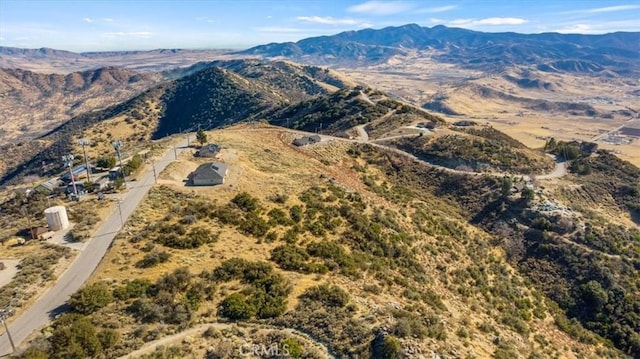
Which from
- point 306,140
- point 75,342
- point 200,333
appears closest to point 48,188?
point 75,342

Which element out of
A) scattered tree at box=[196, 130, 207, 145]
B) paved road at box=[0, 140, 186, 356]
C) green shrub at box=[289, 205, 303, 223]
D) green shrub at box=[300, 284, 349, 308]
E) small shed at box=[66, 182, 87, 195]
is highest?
scattered tree at box=[196, 130, 207, 145]

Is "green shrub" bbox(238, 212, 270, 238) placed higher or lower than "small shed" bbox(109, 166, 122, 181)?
lower

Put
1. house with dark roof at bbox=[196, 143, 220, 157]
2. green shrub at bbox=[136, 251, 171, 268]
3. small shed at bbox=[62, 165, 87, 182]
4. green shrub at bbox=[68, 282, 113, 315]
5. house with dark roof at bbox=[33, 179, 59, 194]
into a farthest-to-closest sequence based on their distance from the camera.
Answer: house with dark roof at bbox=[196, 143, 220, 157] → small shed at bbox=[62, 165, 87, 182] → house with dark roof at bbox=[33, 179, 59, 194] → green shrub at bbox=[136, 251, 171, 268] → green shrub at bbox=[68, 282, 113, 315]

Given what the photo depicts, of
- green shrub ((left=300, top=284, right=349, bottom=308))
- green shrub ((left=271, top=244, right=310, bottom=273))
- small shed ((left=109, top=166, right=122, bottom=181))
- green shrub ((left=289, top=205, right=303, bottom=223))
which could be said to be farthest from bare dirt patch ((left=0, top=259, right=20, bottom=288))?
green shrub ((left=289, top=205, right=303, bottom=223))

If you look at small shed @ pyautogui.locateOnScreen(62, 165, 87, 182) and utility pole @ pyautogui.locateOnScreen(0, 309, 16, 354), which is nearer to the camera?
utility pole @ pyautogui.locateOnScreen(0, 309, 16, 354)

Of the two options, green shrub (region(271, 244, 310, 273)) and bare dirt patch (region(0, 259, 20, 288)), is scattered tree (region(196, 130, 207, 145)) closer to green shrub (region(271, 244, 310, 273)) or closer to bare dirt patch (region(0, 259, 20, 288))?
green shrub (region(271, 244, 310, 273))

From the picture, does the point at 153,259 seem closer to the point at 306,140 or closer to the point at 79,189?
the point at 79,189

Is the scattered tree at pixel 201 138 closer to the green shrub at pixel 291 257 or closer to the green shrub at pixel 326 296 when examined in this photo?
the green shrub at pixel 291 257
